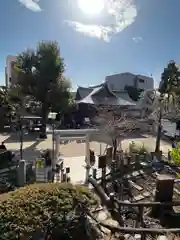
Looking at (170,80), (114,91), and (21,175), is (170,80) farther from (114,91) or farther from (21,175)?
(21,175)

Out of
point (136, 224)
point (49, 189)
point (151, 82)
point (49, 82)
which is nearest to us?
point (49, 189)

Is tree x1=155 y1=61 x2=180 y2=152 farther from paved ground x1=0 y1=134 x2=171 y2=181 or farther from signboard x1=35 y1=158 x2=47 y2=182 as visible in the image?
signboard x1=35 y1=158 x2=47 y2=182

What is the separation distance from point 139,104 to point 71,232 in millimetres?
30867

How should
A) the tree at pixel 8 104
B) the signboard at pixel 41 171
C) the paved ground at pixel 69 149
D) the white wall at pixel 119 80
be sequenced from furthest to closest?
1. the white wall at pixel 119 80
2. the tree at pixel 8 104
3. the paved ground at pixel 69 149
4. the signboard at pixel 41 171

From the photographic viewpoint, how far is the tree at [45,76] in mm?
20859

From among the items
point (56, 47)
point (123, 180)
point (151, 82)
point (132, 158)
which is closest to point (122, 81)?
point (151, 82)

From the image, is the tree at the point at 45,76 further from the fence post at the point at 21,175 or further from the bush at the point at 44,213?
the bush at the point at 44,213

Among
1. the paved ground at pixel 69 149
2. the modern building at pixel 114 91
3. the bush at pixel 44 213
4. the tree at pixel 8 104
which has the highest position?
the modern building at pixel 114 91

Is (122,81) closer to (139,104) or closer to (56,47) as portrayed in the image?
(139,104)

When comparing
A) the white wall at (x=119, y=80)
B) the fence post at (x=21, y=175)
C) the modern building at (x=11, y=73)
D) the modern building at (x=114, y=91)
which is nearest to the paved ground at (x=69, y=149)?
the fence post at (x=21, y=175)

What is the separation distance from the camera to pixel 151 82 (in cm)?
4775

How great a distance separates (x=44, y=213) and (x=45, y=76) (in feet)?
60.6

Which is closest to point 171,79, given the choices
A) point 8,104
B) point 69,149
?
point 69,149

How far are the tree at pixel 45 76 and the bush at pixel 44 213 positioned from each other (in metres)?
17.6
